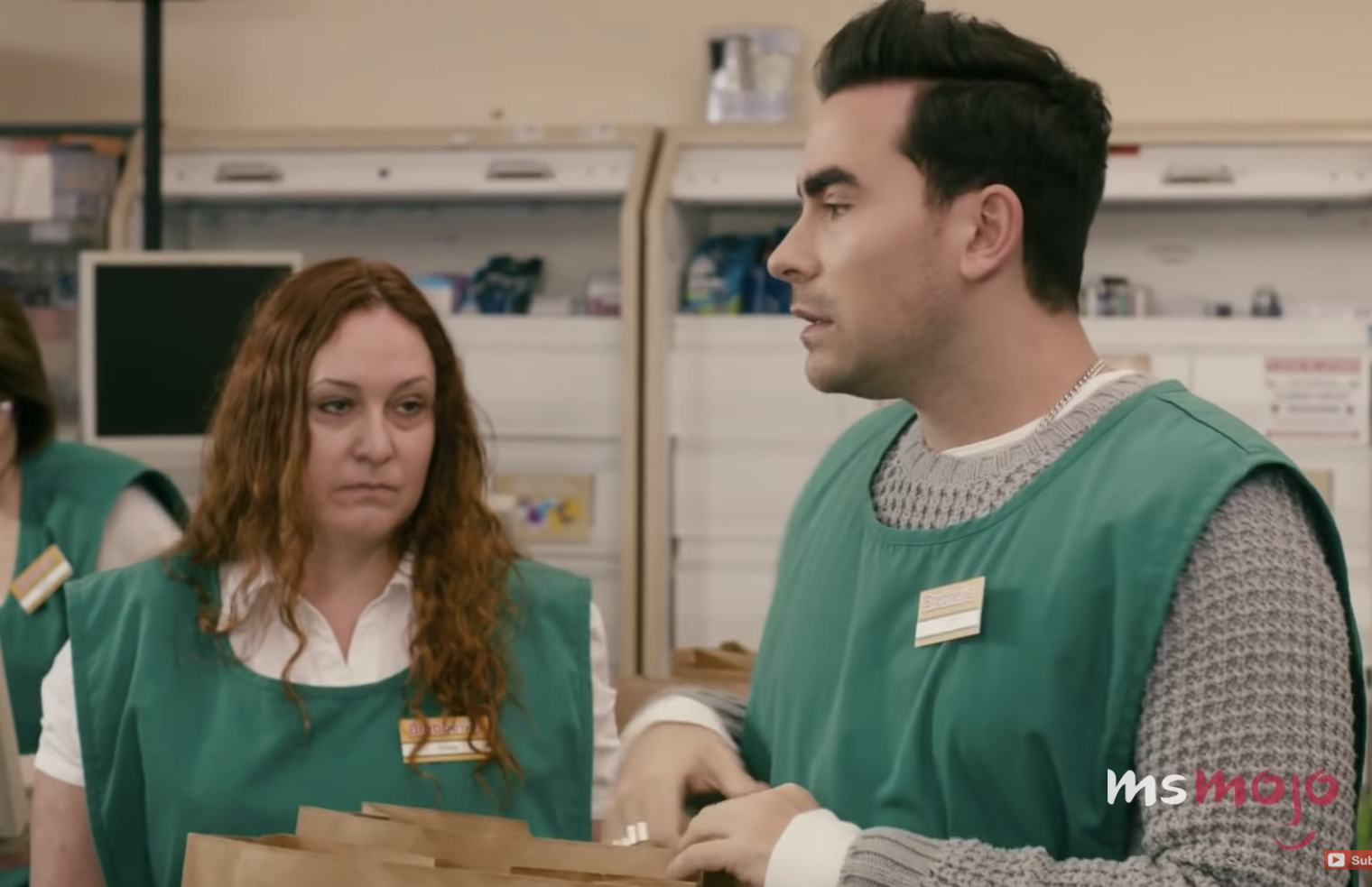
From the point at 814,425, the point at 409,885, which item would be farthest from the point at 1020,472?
the point at 814,425

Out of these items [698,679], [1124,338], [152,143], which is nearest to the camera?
[698,679]

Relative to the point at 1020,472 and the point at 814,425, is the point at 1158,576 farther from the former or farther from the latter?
the point at 814,425

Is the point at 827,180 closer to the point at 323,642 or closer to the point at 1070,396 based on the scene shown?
the point at 1070,396

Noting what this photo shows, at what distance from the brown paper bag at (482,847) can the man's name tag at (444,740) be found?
2.11ft

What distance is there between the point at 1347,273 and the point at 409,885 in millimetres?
3824

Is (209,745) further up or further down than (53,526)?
further down

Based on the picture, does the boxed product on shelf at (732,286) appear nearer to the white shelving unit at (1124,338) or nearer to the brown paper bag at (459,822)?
the white shelving unit at (1124,338)

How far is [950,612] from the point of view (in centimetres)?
130

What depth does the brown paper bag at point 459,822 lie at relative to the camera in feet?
4.30

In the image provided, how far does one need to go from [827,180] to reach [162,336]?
2.92 m

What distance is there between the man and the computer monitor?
2.69 meters

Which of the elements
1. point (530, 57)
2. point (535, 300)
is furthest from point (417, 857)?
point (530, 57)

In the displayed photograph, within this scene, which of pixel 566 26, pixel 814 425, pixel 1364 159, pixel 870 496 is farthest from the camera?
pixel 566 26

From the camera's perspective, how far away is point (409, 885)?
1.22 metres
